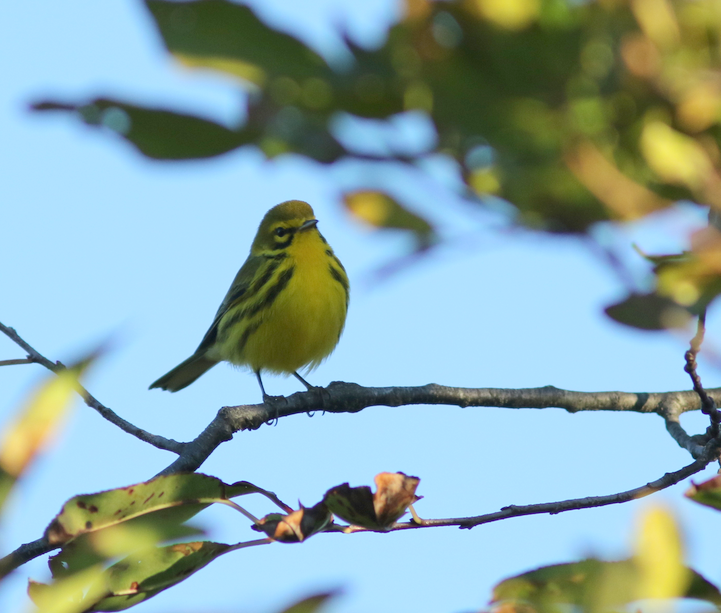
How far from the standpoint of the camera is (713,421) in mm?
2090

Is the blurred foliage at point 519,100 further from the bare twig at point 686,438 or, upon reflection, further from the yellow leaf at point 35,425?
the bare twig at point 686,438

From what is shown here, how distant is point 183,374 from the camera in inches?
255

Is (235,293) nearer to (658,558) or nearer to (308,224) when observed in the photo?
(308,224)

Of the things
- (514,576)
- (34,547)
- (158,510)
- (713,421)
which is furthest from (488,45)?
(713,421)

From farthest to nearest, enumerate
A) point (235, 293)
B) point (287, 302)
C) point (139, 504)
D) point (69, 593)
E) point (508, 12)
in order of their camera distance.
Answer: point (235, 293), point (287, 302), point (139, 504), point (69, 593), point (508, 12)

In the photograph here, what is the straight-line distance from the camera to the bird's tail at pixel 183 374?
6.42 m

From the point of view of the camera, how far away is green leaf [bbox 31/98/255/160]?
62cm

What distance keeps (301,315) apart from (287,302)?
123mm

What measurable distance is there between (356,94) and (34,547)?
118cm

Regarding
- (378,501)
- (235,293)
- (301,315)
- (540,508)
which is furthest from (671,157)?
(235,293)

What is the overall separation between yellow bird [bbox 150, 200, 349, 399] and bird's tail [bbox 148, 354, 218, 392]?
62 centimetres

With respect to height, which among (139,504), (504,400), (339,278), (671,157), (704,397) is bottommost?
(671,157)

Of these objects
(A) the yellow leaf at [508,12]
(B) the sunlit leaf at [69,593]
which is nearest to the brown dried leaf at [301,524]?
(B) the sunlit leaf at [69,593]

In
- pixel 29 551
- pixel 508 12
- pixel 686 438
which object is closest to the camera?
pixel 508 12
